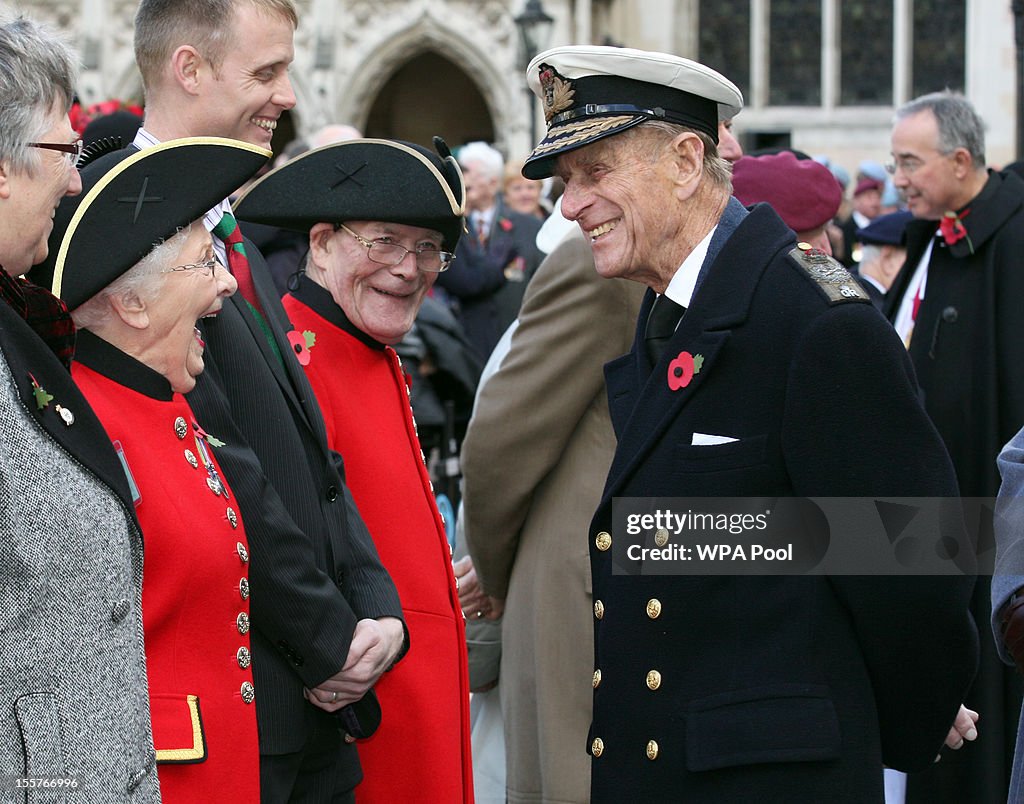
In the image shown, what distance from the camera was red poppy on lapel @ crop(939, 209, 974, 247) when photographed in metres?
5.28

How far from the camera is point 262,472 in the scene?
2.99m

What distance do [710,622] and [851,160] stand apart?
20285mm

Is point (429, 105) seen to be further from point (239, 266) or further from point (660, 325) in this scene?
point (660, 325)

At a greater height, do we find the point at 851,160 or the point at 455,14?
the point at 455,14

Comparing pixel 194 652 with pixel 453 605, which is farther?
pixel 453 605

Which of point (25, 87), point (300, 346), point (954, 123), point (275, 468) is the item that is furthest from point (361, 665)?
point (954, 123)

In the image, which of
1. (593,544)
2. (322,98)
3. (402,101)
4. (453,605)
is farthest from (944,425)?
(402,101)

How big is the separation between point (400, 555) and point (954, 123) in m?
2.99

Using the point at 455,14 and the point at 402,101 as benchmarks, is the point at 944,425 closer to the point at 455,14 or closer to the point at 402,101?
the point at 455,14

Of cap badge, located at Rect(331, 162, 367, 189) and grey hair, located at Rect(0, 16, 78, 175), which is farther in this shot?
cap badge, located at Rect(331, 162, 367, 189)

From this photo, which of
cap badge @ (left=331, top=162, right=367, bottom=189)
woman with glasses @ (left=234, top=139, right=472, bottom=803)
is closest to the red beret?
woman with glasses @ (left=234, top=139, right=472, bottom=803)

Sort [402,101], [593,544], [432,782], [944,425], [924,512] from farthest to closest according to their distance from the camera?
[402,101], [944,425], [432,782], [593,544], [924,512]

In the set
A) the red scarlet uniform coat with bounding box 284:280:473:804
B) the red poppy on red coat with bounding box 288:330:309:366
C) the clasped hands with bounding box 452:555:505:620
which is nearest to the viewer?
the red scarlet uniform coat with bounding box 284:280:473:804

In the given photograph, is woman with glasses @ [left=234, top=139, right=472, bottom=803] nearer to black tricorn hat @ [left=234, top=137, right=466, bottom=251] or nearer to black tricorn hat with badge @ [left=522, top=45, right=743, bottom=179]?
black tricorn hat @ [left=234, top=137, right=466, bottom=251]
